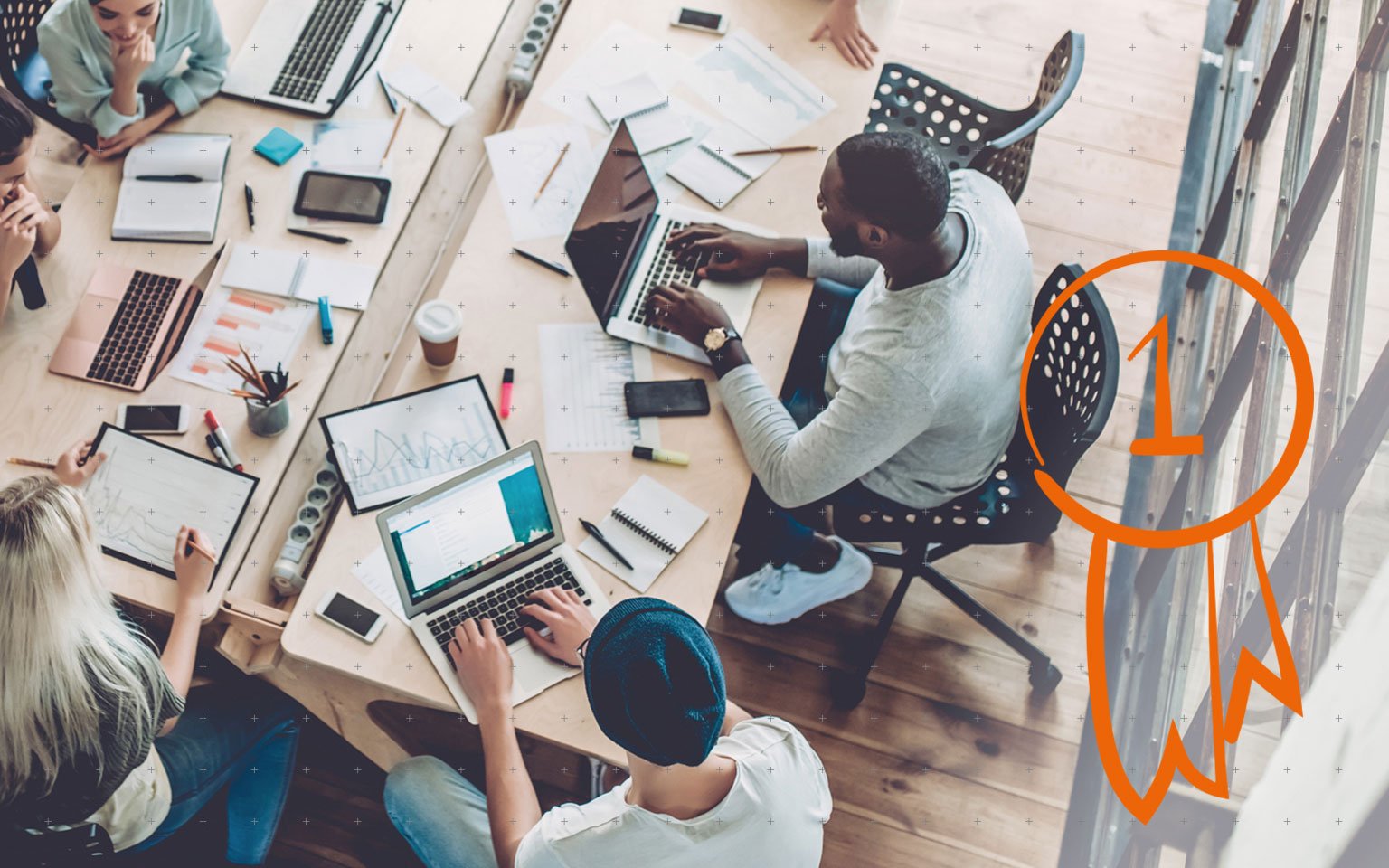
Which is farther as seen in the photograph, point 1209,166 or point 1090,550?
point 1209,166

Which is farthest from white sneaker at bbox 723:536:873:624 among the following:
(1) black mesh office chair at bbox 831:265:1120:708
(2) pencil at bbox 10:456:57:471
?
(2) pencil at bbox 10:456:57:471

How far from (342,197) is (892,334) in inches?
47.8

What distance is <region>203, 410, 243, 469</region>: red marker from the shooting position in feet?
6.66

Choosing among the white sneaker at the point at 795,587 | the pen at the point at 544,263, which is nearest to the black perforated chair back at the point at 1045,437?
the white sneaker at the point at 795,587

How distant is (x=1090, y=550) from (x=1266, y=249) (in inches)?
34.0

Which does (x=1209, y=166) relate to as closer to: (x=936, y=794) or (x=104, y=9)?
(x=936, y=794)

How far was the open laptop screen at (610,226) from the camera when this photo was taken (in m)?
2.18

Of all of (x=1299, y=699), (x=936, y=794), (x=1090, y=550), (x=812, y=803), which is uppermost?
(x=1299, y=699)

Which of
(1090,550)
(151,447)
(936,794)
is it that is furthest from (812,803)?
(1090,550)

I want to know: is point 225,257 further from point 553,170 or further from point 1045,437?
point 1045,437

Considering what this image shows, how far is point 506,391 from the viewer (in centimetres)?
213

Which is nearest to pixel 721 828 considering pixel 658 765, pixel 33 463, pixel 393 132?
pixel 658 765

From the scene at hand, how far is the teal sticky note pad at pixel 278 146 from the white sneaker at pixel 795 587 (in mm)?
1447

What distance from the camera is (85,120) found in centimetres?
239
